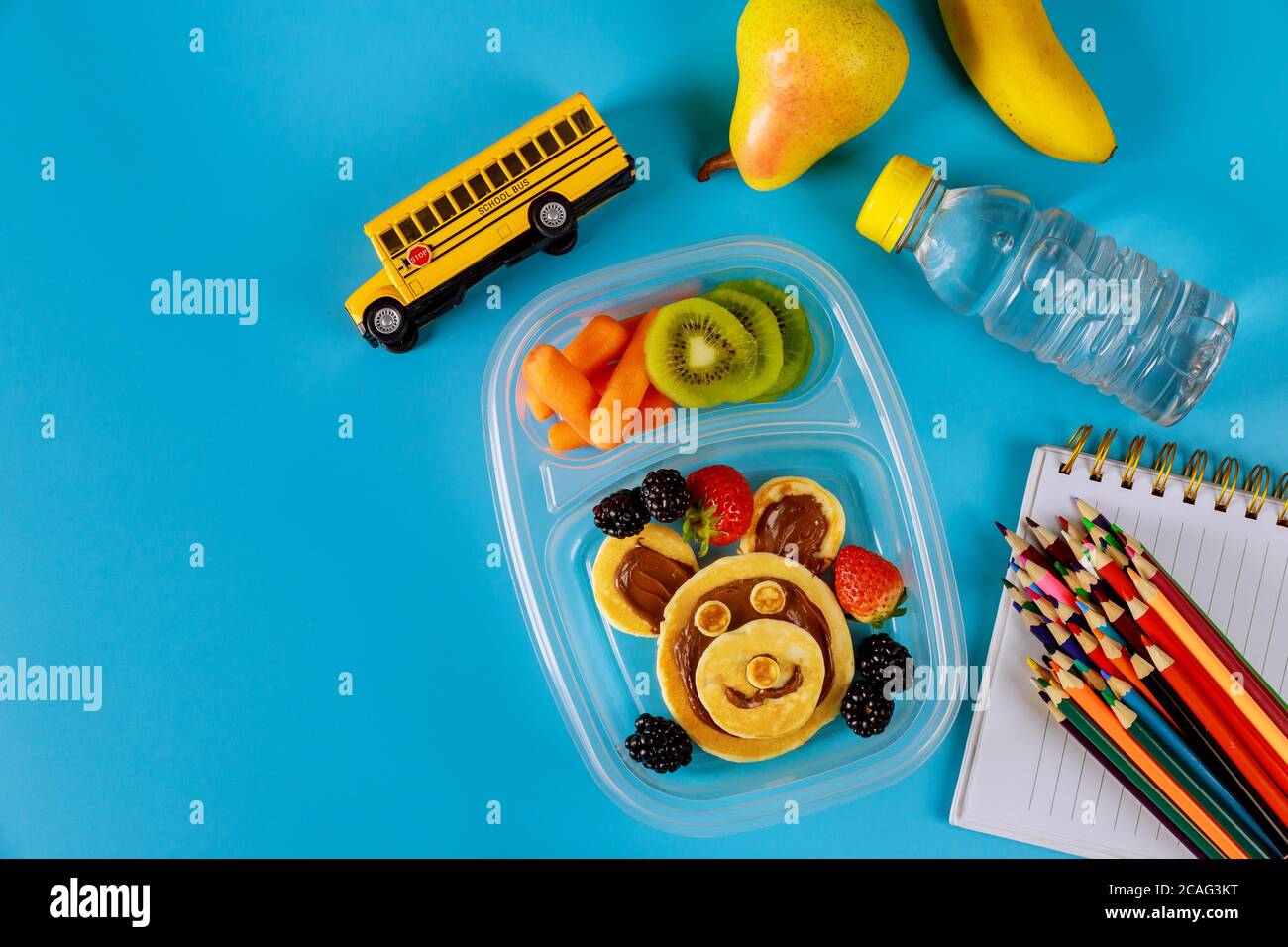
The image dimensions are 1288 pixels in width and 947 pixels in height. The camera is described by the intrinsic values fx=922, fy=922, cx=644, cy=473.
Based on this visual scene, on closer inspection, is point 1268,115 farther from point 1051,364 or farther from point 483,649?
point 483,649

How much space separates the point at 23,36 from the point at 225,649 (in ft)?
2.67

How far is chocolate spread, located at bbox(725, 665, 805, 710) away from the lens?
110cm

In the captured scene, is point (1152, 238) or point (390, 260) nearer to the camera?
point (390, 260)

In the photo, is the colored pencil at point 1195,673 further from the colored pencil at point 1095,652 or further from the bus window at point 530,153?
the bus window at point 530,153

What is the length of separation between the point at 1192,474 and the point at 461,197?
976 mm

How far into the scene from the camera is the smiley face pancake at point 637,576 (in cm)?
113

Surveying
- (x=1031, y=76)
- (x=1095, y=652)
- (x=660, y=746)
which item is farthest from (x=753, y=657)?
(x=1031, y=76)

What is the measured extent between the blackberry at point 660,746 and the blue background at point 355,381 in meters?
0.12

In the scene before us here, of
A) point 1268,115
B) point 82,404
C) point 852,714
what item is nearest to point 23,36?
point 82,404

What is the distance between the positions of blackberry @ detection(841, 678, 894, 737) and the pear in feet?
2.05

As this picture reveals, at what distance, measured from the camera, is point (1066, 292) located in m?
1.12

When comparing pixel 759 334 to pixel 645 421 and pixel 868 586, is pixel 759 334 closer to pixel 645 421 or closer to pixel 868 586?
pixel 645 421

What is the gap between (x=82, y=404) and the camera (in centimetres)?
117

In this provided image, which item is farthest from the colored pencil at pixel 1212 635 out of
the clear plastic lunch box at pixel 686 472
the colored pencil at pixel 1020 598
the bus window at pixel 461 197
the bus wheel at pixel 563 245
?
the bus window at pixel 461 197
